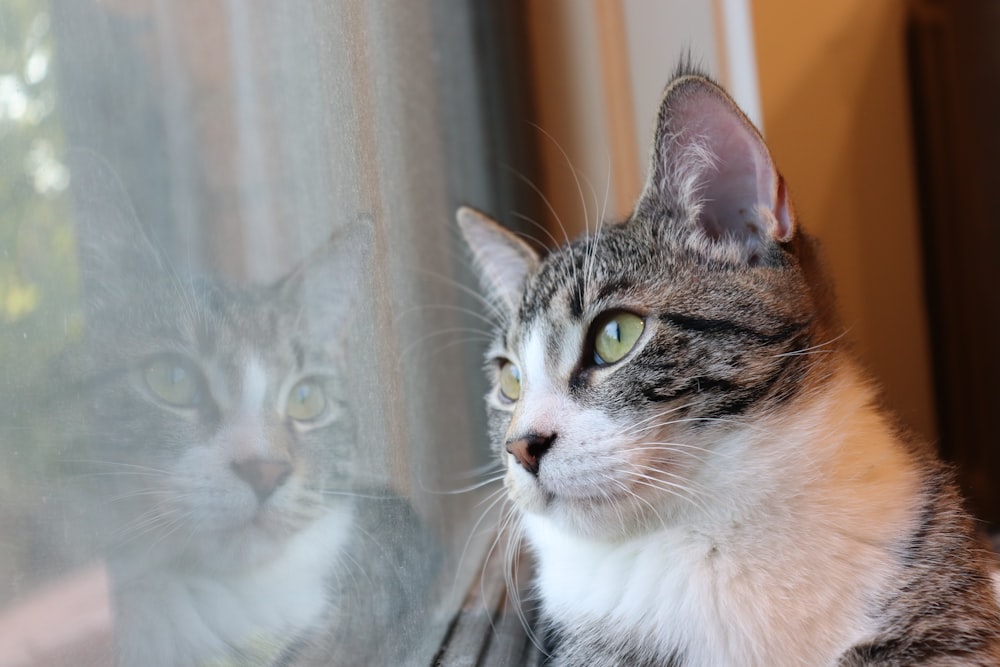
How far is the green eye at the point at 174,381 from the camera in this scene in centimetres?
51

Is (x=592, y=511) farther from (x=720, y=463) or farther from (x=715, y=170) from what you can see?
(x=715, y=170)

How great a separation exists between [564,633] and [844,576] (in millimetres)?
278

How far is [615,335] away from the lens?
797 mm

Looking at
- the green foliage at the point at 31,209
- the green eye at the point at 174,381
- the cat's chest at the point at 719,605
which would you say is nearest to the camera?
the green foliage at the point at 31,209

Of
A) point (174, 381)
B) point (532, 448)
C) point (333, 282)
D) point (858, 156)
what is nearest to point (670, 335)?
point (532, 448)

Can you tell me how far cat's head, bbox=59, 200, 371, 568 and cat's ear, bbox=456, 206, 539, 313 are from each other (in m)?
0.31

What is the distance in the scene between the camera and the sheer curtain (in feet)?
1.35

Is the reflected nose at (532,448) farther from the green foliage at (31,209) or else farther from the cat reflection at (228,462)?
the green foliage at (31,209)

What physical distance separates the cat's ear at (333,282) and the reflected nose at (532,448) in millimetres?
200

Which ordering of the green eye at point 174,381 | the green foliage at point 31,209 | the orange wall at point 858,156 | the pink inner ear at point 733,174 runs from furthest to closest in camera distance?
the orange wall at point 858,156, the pink inner ear at point 733,174, the green eye at point 174,381, the green foliage at point 31,209

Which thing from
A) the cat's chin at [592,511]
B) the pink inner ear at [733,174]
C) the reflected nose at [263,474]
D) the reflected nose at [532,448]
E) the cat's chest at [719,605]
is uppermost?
the pink inner ear at [733,174]

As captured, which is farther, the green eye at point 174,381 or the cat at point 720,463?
the cat at point 720,463

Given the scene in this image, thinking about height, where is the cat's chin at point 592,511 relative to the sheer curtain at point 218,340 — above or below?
below

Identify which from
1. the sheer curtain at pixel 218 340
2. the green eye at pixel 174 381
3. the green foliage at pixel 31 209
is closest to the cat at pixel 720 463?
the sheer curtain at pixel 218 340
